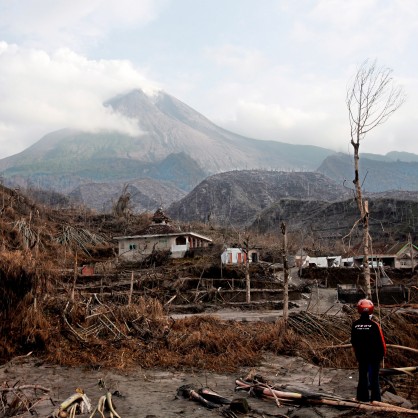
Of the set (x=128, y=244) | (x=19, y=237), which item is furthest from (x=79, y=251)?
(x=19, y=237)

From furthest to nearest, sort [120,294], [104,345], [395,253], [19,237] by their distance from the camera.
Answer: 1. [395,253]
2. [19,237]
3. [120,294]
4. [104,345]

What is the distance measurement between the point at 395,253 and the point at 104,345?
48.0m

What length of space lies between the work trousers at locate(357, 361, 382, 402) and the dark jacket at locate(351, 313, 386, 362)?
0.10 meters

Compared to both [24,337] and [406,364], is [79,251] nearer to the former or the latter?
[24,337]

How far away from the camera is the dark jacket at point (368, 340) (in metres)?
7.10

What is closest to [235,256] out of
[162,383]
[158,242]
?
[158,242]

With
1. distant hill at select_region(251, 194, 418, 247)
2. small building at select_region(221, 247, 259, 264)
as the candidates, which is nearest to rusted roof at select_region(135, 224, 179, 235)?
small building at select_region(221, 247, 259, 264)

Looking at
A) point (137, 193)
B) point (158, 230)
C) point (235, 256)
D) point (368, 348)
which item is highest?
point (137, 193)

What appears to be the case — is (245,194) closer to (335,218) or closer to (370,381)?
(335,218)

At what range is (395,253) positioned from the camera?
2127 inches

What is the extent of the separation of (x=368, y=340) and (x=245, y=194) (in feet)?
454

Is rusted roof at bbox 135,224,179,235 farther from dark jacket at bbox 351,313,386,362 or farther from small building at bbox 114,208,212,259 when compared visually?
dark jacket at bbox 351,313,386,362

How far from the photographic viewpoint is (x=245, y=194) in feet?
476

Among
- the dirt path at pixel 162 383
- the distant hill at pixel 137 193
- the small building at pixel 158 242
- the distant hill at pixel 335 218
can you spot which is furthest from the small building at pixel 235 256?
the distant hill at pixel 137 193
